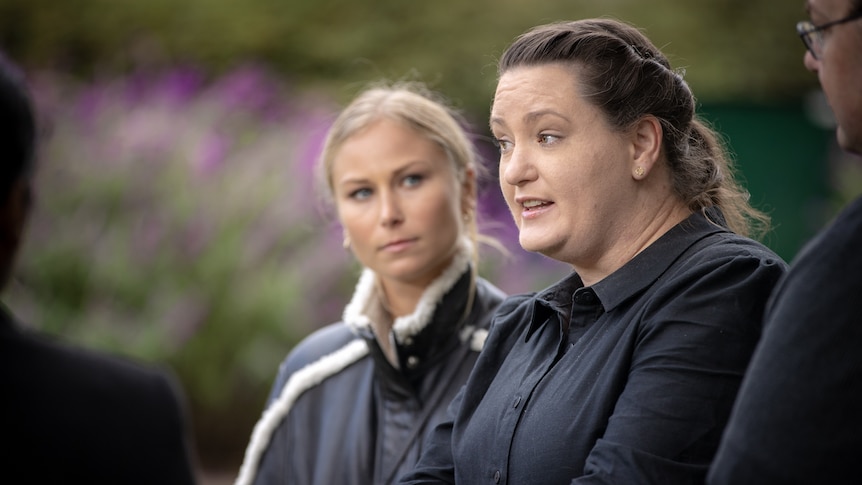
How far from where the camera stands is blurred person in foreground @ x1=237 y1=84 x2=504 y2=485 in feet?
10.3

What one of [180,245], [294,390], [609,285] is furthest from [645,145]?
[180,245]

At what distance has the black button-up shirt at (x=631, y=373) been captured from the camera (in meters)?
1.88

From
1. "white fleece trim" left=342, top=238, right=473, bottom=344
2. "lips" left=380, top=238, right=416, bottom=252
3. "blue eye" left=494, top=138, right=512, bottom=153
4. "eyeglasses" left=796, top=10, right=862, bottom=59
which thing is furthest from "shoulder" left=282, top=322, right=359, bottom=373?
"eyeglasses" left=796, top=10, right=862, bottom=59

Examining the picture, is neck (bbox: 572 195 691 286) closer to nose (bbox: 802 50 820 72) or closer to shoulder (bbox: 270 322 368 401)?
nose (bbox: 802 50 820 72)

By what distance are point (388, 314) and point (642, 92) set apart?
1387mm

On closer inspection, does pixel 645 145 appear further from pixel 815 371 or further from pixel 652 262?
pixel 815 371

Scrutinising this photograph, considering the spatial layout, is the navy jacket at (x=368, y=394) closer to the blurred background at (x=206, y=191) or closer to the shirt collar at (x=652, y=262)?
the blurred background at (x=206, y=191)

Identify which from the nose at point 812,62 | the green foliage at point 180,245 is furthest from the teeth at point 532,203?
the green foliage at point 180,245

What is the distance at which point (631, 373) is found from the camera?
2.00 metres

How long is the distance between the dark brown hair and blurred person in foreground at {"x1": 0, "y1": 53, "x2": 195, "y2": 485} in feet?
4.22

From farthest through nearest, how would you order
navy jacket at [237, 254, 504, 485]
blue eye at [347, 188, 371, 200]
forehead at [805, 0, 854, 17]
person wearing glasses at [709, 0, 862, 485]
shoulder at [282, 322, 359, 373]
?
shoulder at [282, 322, 359, 373]
blue eye at [347, 188, 371, 200]
navy jacket at [237, 254, 504, 485]
forehead at [805, 0, 854, 17]
person wearing glasses at [709, 0, 862, 485]

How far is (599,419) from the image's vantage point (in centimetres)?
200

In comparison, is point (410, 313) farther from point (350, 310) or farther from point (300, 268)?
point (300, 268)

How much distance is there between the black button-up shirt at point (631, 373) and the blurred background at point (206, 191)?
161 cm
